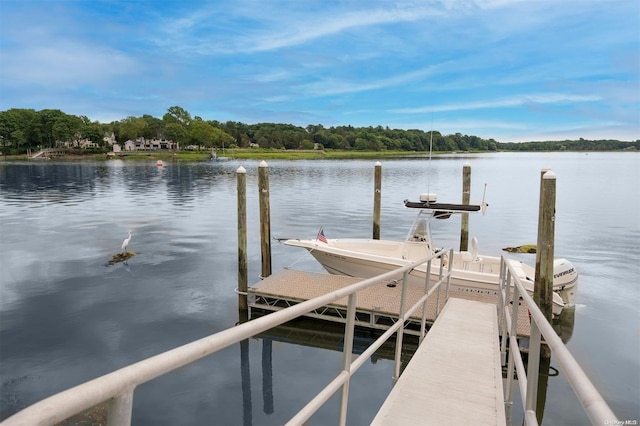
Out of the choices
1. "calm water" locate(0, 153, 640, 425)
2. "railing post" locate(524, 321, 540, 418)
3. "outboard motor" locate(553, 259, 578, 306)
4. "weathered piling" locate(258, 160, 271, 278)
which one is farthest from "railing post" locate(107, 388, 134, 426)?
"outboard motor" locate(553, 259, 578, 306)

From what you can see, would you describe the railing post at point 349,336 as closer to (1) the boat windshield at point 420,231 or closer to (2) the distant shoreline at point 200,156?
(1) the boat windshield at point 420,231

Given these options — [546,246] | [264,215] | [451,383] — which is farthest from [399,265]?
[451,383]

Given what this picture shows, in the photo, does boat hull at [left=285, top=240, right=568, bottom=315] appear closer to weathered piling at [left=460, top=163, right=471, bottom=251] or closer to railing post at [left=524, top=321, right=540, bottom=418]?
weathered piling at [left=460, top=163, right=471, bottom=251]

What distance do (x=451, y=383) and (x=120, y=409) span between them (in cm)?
405

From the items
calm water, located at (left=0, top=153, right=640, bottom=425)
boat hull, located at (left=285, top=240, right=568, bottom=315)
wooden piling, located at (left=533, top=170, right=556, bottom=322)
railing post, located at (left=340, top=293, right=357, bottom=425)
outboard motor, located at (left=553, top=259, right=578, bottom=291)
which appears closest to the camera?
railing post, located at (left=340, top=293, right=357, bottom=425)

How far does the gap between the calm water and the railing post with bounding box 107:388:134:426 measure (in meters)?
7.11

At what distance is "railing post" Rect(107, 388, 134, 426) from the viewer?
3.63 ft

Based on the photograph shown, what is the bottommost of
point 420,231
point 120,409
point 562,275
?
point 562,275

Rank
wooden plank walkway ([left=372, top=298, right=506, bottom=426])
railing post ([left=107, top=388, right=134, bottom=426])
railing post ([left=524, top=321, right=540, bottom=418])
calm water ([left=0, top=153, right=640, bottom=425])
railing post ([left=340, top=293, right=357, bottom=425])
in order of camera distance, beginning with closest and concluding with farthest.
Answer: railing post ([left=107, top=388, right=134, bottom=426]) < railing post ([left=524, top=321, right=540, bottom=418]) < railing post ([left=340, top=293, right=357, bottom=425]) < wooden plank walkway ([left=372, top=298, right=506, bottom=426]) < calm water ([left=0, top=153, right=640, bottom=425])

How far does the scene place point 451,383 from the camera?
4512 mm

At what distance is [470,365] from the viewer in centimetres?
501

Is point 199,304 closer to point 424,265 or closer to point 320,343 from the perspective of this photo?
point 320,343

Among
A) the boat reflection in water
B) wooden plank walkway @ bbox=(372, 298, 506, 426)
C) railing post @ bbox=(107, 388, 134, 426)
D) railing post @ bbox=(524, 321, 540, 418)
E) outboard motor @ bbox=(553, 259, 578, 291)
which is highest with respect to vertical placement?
railing post @ bbox=(107, 388, 134, 426)

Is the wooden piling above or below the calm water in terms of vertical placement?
above
